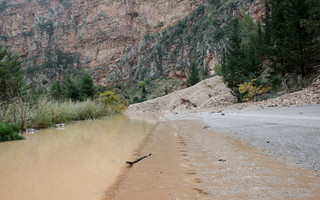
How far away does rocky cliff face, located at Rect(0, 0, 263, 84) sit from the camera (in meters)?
50.2

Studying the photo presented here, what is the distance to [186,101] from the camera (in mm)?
18297

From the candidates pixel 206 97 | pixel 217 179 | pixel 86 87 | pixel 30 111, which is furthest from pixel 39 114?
pixel 206 97

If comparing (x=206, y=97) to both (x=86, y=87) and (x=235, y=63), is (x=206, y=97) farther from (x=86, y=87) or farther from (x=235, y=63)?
(x=86, y=87)

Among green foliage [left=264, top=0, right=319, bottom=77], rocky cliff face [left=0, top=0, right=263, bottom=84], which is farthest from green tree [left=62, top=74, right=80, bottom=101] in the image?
rocky cliff face [left=0, top=0, right=263, bottom=84]

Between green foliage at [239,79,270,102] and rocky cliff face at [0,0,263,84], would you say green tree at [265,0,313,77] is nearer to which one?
green foliage at [239,79,270,102]

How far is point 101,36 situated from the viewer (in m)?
66.6

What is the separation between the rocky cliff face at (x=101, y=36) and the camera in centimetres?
5016

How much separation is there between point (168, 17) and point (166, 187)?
60.5 meters

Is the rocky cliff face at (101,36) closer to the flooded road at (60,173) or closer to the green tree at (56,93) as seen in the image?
the green tree at (56,93)

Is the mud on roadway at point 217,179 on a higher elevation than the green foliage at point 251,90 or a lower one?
lower

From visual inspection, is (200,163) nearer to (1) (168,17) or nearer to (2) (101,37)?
(1) (168,17)

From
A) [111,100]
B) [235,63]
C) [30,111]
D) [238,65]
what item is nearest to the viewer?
[30,111]

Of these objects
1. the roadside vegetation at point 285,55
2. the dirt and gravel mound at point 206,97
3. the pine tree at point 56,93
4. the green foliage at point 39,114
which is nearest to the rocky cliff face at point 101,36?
the dirt and gravel mound at point 206,97

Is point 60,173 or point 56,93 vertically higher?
point 56,93
